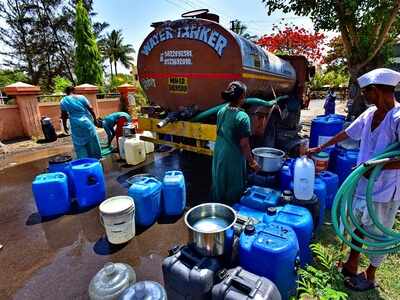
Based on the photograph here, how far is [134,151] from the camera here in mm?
5797

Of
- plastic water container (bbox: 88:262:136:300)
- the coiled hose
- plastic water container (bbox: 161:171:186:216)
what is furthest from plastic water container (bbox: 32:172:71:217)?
the coiled hose

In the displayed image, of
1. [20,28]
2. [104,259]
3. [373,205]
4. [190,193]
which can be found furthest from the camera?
[20,28]

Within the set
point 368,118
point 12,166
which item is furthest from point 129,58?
point 368,118

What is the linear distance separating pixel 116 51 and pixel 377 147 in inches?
1321

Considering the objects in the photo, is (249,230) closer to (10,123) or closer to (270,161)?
(270,161)

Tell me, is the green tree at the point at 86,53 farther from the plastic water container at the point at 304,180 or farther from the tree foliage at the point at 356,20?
the plastic water container at the point at 304,180

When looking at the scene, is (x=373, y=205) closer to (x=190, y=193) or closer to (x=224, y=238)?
(x=224, y=238)

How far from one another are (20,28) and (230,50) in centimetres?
2851

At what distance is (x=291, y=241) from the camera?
6.30ft

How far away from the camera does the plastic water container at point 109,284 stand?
1.96 m

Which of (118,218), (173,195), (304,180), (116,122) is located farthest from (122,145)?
(304,180)

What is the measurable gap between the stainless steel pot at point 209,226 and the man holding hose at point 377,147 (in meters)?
1.22

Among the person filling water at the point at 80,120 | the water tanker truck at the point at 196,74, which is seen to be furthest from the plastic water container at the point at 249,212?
the person filling water at the point at 80,120

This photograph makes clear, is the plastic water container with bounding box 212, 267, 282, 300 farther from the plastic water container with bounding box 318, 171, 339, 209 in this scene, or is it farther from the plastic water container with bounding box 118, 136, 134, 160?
the plastic water container with bounding box 118, 136, 134, 160
